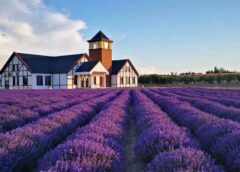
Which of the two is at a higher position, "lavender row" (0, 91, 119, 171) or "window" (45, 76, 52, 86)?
"window" (45, 76, 52, 86)

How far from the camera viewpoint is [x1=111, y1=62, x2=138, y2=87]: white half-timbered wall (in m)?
50.6

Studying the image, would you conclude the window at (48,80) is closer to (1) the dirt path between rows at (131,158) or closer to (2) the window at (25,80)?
(2) the window at (25,80)

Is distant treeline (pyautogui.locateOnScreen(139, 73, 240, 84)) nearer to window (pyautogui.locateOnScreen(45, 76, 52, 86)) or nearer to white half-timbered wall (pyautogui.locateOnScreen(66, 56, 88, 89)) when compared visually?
white half-timbered wall (pyautogui.locateOnScreen(66, 56, 88, 89))

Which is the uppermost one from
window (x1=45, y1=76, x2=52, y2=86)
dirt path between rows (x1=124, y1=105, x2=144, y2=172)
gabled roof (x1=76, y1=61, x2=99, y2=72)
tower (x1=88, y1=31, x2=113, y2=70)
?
tower (x1=88, y1=31, x2=113, y2=70)

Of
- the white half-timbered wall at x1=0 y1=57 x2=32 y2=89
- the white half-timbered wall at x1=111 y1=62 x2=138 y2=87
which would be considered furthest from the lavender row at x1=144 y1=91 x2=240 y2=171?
the white half-timbered wall at x1=111 y1=62 x2=138 y2=87

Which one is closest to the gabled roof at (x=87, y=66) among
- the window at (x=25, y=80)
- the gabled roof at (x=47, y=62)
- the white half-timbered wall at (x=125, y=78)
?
the gabled roof at (x=47, y=62)

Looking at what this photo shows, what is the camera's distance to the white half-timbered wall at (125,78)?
166 ft

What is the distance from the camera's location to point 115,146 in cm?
483

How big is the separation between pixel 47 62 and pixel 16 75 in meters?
4.63

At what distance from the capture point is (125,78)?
52.5 meters

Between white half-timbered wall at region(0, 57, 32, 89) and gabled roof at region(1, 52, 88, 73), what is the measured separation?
60 cm

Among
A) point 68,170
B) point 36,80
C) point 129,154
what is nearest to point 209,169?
point 68,170

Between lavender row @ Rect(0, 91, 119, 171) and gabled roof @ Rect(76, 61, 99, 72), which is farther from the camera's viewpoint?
gabled roof @ Rect(76, 61, 99, 72)

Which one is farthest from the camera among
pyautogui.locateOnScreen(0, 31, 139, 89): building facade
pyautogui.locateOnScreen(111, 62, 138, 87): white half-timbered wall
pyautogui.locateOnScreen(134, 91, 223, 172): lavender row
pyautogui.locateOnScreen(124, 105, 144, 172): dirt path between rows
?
pyautogui.locateOnScreen(111, 62, 138, 87): white half-timbered wall
